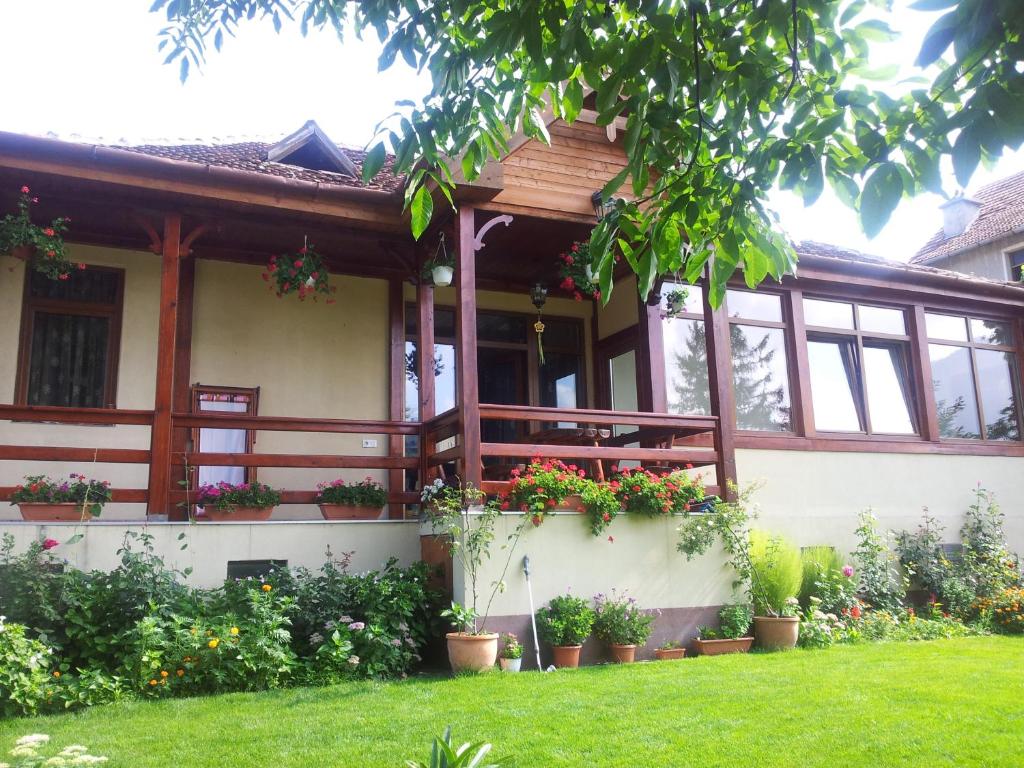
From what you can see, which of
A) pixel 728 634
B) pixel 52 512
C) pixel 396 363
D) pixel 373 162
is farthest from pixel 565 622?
pixel 373 162

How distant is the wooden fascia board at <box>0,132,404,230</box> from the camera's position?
302 inches

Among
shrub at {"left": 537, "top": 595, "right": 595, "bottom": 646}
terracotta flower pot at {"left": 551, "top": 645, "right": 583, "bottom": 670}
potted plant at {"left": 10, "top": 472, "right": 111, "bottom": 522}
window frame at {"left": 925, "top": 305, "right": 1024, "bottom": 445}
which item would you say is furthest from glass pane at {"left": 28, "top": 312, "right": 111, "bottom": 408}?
window frame at {"left": 925, "top": 305, "right": 1024, "bottom": 445}

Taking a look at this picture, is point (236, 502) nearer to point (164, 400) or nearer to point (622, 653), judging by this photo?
point (164, 400)

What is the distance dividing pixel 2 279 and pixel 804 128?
891 cm

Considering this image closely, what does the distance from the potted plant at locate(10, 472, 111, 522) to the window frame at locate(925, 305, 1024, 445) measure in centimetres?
1065

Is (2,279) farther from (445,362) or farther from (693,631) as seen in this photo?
(693,631)

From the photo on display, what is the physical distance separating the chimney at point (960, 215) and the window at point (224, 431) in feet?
57.9

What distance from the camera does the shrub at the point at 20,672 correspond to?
5.57 meters

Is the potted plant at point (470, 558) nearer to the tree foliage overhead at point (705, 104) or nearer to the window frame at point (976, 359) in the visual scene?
the tree foliage overhead at point (705, 104)

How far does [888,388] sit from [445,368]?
20.4ft

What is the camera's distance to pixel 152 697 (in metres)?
6.09

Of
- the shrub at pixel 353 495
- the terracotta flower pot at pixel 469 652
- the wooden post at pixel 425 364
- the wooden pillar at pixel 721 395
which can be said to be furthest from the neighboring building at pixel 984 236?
the terracotta flower pot at pixel 469 652

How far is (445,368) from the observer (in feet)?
37.8

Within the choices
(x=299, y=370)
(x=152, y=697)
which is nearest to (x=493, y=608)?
(x=152, y=697)
